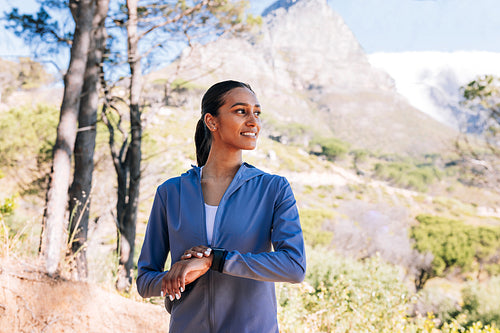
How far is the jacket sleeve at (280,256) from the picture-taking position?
0.83 metres

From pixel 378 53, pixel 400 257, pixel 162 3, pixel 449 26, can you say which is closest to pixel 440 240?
pixel 400 257

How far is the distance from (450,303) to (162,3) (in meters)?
9.02

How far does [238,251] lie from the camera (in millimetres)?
911

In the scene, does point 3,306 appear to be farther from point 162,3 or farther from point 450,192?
point 450,192

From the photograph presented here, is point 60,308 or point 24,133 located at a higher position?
point 24,133

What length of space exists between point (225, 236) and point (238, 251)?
5 cm

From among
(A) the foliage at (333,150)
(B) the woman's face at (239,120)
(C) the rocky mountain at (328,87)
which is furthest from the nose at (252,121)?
(A) the foliage at (333,150)

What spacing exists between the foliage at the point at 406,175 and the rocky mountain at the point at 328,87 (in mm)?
5642

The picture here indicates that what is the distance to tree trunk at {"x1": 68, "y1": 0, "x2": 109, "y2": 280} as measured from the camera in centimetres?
429

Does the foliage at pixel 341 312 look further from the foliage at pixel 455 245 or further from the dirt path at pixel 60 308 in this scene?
the foliage at pixel 455 245

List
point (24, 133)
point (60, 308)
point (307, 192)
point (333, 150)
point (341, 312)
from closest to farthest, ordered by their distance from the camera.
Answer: point (60, 308) → point (341, 312) → point (24, 133) → point (307, 192) → point (333, 150)

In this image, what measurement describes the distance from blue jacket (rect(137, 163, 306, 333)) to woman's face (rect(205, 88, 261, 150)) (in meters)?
0.08

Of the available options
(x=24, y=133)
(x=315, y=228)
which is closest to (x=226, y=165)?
(x=24, y=133)

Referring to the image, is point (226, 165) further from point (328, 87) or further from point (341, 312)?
point (328, 87)
